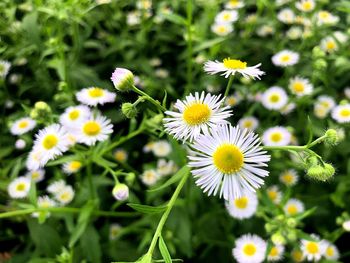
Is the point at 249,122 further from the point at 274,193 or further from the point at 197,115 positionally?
the point at 197,115

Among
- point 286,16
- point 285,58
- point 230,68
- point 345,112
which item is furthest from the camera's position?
point 286,16

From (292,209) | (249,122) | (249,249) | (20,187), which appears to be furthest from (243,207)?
(20,187)

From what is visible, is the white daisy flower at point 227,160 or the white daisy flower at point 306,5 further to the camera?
the white daisy flower at point 306,5

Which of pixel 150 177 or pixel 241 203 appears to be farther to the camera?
pixel 150 177

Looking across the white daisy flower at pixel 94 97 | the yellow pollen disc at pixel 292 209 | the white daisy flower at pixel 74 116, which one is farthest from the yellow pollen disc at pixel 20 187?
the yellow pollen disc at pixel 292 209

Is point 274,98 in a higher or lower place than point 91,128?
lower

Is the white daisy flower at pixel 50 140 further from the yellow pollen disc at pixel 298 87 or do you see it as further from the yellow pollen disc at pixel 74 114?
the yellow pollen disc at pixel 298 87
